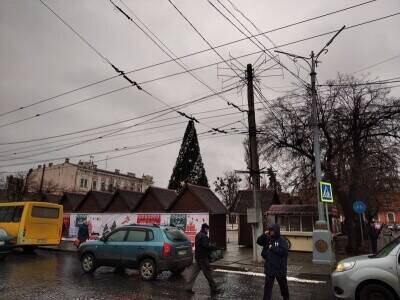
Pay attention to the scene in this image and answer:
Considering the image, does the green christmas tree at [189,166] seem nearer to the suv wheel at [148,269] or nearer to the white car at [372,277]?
the suv wheel at [148,269]

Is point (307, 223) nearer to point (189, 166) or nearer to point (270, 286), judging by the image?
point (270, 286)

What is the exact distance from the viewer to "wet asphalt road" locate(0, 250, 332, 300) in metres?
9.77

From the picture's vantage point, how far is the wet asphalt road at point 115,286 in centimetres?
977

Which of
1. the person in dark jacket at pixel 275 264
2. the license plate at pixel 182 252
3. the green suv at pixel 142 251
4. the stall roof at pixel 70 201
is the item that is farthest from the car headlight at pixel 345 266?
the stall roof at pixel 70 201

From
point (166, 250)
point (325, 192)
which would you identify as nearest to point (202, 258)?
point (166, 250)

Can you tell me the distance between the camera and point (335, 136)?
67.1 ft

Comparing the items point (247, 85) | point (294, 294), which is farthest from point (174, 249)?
point (247, 85)

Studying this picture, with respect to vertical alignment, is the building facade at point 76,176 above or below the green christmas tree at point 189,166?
above

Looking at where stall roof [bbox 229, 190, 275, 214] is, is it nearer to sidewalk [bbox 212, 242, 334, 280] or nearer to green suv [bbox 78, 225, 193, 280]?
sidewalk [bbox 212, 242, 334, 280]

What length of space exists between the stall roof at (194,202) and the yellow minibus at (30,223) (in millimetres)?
6967

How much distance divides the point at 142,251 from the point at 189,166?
29.8 metres

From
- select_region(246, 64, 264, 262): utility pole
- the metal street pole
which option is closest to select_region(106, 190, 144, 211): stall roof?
select_region(246, 64, 264, 262): utility pole

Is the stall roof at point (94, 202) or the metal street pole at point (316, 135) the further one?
the stall roof at point (94, 202)

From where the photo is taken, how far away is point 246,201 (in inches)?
1061
